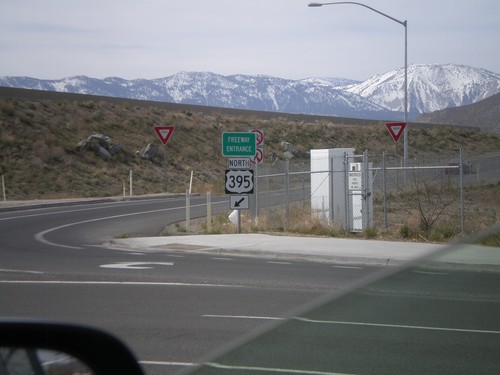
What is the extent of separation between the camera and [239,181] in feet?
67.4

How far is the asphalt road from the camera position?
347 inches

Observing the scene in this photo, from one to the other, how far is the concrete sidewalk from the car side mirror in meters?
12.7

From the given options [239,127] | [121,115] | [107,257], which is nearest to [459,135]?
[239,127]

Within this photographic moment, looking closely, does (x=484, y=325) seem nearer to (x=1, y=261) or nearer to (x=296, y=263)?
(x=296, y=263)

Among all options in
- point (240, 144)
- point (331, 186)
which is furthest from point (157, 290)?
point (331, 186)

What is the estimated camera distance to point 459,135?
75.1 meters

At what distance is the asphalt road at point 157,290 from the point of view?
8805 millimetres

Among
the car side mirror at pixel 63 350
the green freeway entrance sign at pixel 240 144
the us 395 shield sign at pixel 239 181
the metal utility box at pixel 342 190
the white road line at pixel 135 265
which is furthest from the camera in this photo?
the metal utility box at pixel 342 190

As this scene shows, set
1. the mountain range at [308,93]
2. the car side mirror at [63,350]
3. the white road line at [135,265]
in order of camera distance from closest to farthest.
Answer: the car side mirror at [63,350] < the white road line at [135,265] < the mountain range at [308,93]

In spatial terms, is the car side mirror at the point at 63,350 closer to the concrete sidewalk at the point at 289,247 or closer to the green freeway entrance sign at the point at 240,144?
the concrete sidewalk at the point at 289,247

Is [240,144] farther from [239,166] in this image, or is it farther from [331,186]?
[331,186]

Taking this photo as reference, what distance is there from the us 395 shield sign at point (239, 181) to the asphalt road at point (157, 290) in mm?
3535

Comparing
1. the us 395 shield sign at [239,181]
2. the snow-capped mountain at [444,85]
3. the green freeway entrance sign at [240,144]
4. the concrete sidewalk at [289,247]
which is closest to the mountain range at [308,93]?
the snow-capped mountain at [444,85]

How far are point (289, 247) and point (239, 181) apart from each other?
3.38 meters
